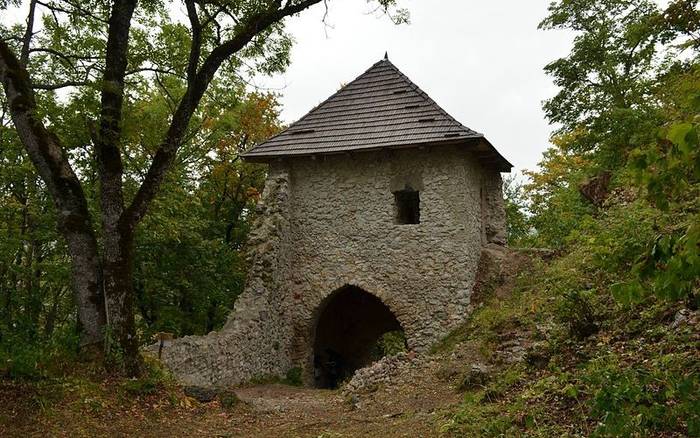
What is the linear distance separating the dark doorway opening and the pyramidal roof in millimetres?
4011

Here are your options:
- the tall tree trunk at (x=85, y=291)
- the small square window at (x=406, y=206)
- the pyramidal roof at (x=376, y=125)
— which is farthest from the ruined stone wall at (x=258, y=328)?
the small square window at (x=406, y=206)

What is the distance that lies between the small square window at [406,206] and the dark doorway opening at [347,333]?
8.14 ft

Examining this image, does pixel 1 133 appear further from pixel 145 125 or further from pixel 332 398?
pixel 332 398

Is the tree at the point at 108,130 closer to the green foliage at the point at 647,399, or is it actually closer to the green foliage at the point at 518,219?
the green foliage at the point at 647,399

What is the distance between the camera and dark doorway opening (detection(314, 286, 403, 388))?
14625 mm

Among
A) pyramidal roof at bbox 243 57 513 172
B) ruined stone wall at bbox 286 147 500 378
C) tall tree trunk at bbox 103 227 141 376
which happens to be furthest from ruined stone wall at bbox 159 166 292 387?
tall tree trunk at bbox 103 227 141 376

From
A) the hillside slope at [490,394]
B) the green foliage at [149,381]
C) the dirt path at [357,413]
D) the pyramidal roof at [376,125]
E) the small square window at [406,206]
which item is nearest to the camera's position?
the hillside slope at [490,394]

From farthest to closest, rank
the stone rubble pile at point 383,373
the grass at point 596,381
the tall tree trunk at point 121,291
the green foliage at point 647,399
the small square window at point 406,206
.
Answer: the small square window at point 406,206
the stone rubble pile at point 383,373
the tall tree trunk at point 121,291
the grass at point 596,381
the green foliage at point 647,399

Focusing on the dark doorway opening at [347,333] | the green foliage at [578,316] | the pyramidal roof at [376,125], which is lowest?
the dark doorway opening at [347,333]

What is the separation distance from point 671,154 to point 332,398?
7.90 m

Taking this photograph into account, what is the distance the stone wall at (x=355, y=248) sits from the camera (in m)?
11.7

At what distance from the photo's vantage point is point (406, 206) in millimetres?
13258

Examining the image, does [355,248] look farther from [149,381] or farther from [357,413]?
[149,381]

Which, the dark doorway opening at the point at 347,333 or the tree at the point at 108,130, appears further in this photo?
the dark doorway opening at the point at 347,333
